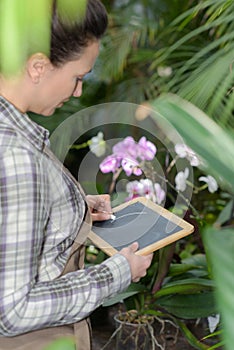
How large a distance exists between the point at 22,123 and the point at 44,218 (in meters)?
0.14

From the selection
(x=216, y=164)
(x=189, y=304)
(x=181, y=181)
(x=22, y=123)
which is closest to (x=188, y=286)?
(x=189, y=304)

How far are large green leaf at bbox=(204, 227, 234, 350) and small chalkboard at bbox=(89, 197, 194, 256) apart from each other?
0.74 m

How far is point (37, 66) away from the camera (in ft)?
2.99

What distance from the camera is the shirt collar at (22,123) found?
0.94 m

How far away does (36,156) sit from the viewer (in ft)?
2.90

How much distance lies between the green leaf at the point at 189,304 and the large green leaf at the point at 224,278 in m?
1.60

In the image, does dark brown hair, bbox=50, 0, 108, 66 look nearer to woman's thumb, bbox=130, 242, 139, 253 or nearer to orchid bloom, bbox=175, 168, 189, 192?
woman's thumb, bbox=130, 242, 139, 253

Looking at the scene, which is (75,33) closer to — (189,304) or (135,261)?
(135,261)

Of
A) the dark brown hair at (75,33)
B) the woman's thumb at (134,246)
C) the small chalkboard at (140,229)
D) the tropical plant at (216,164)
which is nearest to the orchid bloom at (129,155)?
the small chalkboard at (140,229)

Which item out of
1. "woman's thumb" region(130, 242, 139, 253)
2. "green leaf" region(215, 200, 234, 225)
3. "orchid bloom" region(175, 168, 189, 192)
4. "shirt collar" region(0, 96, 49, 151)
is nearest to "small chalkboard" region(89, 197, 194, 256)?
"woman's thumb" region(130, 242, 139, 253)

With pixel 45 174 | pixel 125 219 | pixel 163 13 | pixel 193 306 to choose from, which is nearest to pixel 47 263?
pixel 45 174

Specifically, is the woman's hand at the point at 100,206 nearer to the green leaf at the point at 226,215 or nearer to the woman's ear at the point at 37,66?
the woman's ear at the point at 37,66

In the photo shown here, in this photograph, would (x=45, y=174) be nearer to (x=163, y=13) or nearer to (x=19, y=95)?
(x=19, y=95)

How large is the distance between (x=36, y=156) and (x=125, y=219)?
367mm
